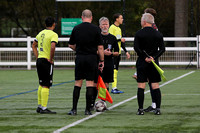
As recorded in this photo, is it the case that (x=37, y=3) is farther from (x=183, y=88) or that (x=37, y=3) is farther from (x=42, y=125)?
(x=42, y=125)

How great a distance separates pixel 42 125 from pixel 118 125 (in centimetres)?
123

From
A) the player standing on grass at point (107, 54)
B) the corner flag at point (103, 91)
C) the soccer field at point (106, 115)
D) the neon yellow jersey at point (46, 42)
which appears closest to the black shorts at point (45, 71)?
the neon yellow jersey at point (46, 42)

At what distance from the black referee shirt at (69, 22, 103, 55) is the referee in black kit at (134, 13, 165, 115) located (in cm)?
76

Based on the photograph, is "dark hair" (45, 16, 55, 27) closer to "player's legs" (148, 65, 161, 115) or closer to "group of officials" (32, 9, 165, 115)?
"group of officials" (32, 9, 165, 115)

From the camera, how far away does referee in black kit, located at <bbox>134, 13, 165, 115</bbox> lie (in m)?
9.61

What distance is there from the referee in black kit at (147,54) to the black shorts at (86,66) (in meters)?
0.83

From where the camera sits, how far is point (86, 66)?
954 cm

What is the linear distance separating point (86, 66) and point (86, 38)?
0.51m

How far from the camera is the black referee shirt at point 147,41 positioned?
959 cm

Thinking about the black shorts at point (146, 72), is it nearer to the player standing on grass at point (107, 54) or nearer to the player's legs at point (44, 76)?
the player standing on grass at point (107, 54)

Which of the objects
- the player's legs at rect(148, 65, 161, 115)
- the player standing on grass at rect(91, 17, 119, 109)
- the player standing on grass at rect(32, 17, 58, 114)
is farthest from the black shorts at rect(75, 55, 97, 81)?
the player standing on grass at rect(91, 17, 119, 109)

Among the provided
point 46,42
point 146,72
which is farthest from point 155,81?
point 46,42

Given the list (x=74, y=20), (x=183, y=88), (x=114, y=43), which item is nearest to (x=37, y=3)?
(x=74, y=20)

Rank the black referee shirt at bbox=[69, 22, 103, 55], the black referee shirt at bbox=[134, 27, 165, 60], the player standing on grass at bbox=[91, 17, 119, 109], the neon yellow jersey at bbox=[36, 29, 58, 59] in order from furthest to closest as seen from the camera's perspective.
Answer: the player standing on grass at bbox=[91, 17, 119, 109] < the neon yellow jersey at bbox=[36, 29, 58, 59] < the black referee shirt at bbox=[134, 27, 165, 60] < the black referee shirt at bbox=[69, 22, 103, 55]
